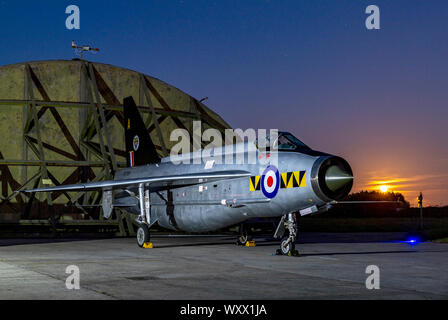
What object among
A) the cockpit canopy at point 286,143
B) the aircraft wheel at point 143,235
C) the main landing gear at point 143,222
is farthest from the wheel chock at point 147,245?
the cockpit canopy at point 286,143

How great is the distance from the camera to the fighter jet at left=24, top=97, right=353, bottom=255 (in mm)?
14156

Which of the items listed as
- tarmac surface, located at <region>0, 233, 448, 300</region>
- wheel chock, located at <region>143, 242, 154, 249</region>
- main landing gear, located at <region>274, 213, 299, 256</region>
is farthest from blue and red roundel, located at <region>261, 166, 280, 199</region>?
wheel chock, located at <region>143, 242, 154, 249</region>

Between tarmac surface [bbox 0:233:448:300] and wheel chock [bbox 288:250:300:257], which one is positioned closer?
tarmac surface [bbox 0:233:448:300]

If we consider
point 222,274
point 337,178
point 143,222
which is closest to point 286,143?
point 337,178

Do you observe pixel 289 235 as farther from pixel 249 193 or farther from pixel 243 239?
pixel 243 239

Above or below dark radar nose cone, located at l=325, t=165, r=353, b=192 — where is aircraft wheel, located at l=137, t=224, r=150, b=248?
below

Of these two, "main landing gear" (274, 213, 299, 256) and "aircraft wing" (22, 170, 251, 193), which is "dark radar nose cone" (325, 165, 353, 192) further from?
"aircraft wing" (22, 170, 251, 193)

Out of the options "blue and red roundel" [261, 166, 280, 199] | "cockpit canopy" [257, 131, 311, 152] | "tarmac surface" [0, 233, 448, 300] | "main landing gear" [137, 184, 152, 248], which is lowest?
"tarmac surface" [0, 233, 448, 300]

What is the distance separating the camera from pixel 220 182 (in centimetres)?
1731

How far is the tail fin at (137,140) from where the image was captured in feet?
73.3

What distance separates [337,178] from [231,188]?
3.98 meters

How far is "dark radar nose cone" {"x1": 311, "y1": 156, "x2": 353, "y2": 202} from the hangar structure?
1538cm

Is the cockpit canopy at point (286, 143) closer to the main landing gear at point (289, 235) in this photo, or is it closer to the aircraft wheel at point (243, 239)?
the main landing gear at point (289, 235)

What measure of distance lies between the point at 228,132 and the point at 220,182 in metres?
15.9
